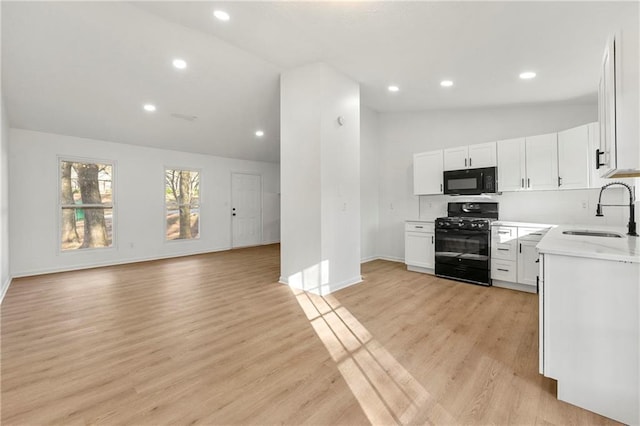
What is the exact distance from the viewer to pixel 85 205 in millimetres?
5309

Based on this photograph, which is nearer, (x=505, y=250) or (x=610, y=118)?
(x=610, y=118)

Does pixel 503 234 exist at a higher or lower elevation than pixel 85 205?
lower

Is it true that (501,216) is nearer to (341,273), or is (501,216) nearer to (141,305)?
(341,273)

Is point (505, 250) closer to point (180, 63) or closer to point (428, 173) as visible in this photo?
point (428, 173)

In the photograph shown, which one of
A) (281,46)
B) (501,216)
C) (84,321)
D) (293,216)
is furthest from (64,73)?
(501,216)

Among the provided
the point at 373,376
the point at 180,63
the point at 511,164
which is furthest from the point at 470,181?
the point at 180,63

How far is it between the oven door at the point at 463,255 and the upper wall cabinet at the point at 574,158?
3.71 feet

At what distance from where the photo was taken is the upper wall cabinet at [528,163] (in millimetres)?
3701

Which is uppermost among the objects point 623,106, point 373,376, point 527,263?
point 623,106

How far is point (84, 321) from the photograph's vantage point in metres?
2.83

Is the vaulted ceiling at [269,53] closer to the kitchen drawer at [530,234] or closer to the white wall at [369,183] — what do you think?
the white wall at [369,183]

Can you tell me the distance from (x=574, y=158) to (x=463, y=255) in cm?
178

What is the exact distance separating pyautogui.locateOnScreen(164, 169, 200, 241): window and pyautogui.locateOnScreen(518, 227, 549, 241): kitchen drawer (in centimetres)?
651

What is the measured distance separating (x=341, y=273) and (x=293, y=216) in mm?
1029
